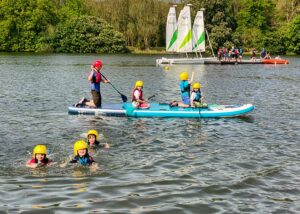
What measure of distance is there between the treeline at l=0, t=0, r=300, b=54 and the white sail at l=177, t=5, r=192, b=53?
2616cm

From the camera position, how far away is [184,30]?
56.7 meters

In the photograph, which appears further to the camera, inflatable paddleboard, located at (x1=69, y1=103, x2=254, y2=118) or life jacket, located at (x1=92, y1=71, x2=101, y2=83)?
life jacket, located at (x1=92, y1=71, x2=101, y2=83)

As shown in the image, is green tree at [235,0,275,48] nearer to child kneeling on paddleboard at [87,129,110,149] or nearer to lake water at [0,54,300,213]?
lake water at [0,54,300,213]

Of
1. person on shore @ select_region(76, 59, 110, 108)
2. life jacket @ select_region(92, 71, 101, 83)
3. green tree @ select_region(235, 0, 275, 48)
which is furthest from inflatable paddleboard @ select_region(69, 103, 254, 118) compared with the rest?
green tree @ select_region(235, 0, 275, 48)

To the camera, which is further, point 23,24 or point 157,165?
point 23,24

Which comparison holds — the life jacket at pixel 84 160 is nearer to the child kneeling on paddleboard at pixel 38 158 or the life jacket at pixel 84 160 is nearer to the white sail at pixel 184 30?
the child kneeling on paddleboard at pixel 38 158

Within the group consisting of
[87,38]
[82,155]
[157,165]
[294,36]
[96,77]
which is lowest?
[157,165]

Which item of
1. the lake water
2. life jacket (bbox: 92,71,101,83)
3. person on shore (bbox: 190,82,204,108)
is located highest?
life jacket (bbox: 92,71,101,83)

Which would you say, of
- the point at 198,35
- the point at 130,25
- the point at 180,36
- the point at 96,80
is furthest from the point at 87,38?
the point at 96,80

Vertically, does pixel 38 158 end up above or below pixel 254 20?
below

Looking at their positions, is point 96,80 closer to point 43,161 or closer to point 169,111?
point 169,111

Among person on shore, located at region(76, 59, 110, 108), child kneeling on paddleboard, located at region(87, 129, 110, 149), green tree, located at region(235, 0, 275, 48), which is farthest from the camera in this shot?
green tree, located at region(235, 0, 275, 48)

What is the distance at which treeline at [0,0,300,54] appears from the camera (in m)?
86.0

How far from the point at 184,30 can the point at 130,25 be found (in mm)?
33023
